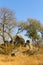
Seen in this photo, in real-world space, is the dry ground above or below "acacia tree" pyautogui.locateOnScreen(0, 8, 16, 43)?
below

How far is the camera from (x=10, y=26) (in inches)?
1604

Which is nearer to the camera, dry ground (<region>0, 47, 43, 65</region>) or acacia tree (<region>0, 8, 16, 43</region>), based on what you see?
dry ground (<region>0, 47, 43, 65</region>)

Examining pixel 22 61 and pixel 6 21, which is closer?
pixel 22 61

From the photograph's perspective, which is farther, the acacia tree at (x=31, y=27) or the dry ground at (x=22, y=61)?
the acacia tree at (x=31, y=27)

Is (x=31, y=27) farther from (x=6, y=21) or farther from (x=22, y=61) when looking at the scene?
(x=22, y=61)

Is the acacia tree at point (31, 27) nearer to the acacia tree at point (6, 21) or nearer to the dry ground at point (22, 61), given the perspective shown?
the acacia tree at point (6, 21)

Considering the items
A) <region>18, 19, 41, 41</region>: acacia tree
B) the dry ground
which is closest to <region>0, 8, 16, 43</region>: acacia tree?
<region>18, 19, 41, 41</region>: acacia tree

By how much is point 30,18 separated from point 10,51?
22.3m

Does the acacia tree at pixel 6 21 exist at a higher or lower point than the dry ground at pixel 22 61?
higher

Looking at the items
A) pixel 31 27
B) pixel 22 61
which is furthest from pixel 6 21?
pixel 22 61

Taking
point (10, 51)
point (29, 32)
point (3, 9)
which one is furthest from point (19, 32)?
point (10, 51)

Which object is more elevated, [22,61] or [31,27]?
[31,27]

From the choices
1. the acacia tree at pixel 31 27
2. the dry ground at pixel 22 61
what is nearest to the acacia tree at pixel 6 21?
the acacia tree at pixel 31 27

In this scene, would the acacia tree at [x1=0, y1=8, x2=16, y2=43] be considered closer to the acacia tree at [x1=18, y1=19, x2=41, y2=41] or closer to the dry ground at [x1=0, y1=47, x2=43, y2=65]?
the acacia tree at [x1=18, y1=19, x2=41, y2=41]
